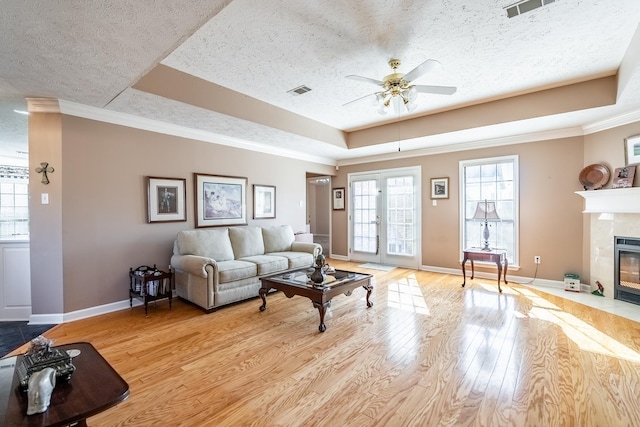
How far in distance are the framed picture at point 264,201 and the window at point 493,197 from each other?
3.54m

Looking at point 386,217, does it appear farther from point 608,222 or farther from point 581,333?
point 581,333

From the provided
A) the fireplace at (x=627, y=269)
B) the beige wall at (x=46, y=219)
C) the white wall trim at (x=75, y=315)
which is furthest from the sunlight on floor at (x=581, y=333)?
the beige wall at (x=46, y=219)

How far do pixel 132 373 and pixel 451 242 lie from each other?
5.16 metres

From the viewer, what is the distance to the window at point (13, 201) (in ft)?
17.7

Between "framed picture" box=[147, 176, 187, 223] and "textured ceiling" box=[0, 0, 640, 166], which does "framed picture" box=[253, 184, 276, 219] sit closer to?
"framed picture" box=[147, 176, 187, 223]

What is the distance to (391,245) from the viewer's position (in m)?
6.32

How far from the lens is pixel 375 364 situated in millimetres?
2332

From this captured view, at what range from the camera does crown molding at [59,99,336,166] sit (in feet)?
10.9

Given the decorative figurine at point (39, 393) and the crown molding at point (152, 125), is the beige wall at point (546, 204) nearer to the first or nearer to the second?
the crown molding at point (152, 125)

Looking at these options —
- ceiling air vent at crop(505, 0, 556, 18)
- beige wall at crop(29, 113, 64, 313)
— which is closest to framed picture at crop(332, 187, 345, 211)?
ceiling air vent at crop(505, 0, 556, 18)

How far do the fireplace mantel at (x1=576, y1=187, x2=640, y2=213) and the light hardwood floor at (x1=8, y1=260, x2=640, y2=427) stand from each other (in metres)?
1.36

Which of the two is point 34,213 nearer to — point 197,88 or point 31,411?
point 197,88

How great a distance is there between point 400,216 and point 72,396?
5698mm

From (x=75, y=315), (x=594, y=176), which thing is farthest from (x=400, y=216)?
(x=75, y=315)
